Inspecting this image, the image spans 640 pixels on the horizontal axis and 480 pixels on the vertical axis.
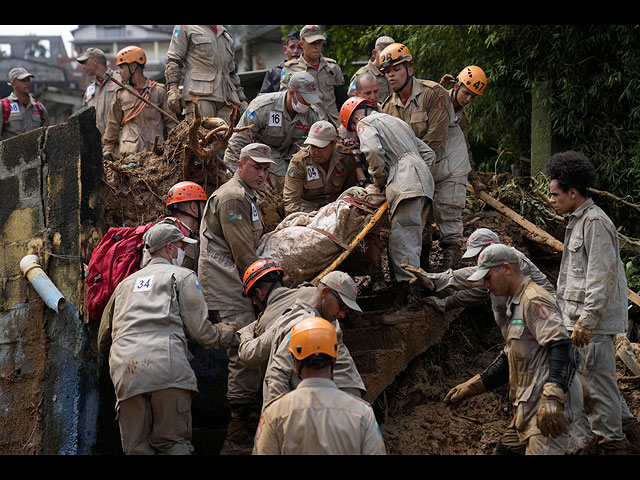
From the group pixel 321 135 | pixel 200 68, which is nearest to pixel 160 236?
pixel 321 135

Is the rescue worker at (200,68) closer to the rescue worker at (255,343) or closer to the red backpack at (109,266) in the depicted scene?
the red backpack at (109,266)

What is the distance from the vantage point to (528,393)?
529 cm

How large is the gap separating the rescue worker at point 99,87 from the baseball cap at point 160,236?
5446mm

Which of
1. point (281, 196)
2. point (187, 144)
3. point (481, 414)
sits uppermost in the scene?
point (187, 144)

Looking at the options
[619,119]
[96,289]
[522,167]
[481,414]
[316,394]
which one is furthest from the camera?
[522,167]

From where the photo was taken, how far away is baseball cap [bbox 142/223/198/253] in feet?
19.2

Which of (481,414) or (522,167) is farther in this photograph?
(522,167)

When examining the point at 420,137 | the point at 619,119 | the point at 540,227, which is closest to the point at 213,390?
the point at 420,137

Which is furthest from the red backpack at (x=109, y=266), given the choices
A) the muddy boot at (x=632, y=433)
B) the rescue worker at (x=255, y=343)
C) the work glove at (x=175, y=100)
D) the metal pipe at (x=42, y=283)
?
the muddy boot at (x=632, y=433)

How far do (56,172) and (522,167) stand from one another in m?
8.11

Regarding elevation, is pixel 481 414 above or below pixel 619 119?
below

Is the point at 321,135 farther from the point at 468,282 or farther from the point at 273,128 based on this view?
the point at 468,282

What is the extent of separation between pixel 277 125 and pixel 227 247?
91.7 inches

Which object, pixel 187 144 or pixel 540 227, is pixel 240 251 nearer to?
pixel 187 144
